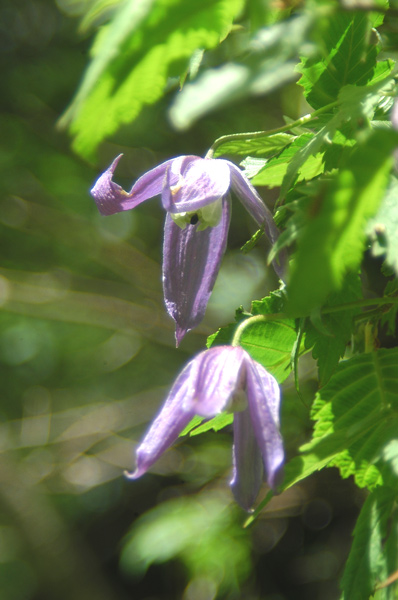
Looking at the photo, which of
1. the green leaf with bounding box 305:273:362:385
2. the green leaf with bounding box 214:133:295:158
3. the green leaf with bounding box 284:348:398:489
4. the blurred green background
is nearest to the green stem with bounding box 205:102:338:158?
the green leaf with bounding box 214:133:295:158

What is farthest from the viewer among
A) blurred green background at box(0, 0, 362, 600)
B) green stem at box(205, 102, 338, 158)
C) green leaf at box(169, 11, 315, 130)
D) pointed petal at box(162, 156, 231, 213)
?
blurred green background at box(0, 0, 362, 600)

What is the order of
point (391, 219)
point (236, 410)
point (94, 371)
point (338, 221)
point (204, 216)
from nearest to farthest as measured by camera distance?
1. point (338, 221)
2. point (391, 219)
3. point (236, 410)
4. point (204, 216)
5. point (94, 371)

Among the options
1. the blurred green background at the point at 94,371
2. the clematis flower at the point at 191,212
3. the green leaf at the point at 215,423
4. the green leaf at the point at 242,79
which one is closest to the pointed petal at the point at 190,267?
the clematis flower at the point at 191,212

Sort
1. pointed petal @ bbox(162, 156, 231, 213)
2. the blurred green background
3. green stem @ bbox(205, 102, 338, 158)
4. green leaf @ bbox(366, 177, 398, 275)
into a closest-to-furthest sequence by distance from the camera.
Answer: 1. green leaf @ bbox(366, 177, 398, 275)
2. pointed petal @ bbox(162, 156, 231, 213)
3. green stem @ bbox(205, 102, 338, 158)
4. the blurred green background

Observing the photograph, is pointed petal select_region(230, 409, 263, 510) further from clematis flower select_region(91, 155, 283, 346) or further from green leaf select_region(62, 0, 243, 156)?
green leaf select_region(62, 0, 243, 156)

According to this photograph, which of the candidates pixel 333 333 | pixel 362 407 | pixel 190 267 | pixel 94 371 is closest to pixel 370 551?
pixel 362 407

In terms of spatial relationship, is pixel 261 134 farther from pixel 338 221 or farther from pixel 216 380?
pixel 338 221
